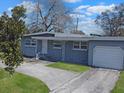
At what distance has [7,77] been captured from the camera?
37.7 ft

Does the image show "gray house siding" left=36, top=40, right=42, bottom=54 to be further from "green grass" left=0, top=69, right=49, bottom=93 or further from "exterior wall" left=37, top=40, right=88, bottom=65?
"green grass" left=0, top=69, right=49, bottom=93

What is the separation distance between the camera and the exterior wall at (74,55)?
2349 cm

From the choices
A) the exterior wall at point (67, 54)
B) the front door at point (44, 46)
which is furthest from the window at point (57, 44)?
the front door at point (44, 46)

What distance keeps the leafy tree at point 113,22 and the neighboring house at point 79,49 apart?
27174mm

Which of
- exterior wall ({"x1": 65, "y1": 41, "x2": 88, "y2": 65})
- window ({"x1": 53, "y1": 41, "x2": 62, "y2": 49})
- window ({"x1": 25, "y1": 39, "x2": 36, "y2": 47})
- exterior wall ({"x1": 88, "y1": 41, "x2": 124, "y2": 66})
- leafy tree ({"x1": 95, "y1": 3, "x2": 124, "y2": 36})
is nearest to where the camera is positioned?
exterior wall ({"x1": 88, "y1": 41, "x2": 124, "y2": 66})

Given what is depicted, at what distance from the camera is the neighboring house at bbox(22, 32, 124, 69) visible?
20531mm

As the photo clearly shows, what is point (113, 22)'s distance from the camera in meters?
53.0

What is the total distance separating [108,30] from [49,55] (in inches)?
1230

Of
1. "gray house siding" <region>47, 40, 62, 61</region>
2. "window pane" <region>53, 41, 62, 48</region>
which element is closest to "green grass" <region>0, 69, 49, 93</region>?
"gray house siding" <region>47, 40, 62, 61</region>

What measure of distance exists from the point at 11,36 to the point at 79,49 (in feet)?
56.0

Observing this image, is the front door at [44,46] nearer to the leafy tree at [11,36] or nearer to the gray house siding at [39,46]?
the gray house siding at [39,46]

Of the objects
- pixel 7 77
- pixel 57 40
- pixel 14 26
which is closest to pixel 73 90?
pixel 7 77

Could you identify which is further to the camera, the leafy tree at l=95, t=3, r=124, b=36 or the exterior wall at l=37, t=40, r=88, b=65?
the leafy tree at l=95, t=3, r=124, b=36

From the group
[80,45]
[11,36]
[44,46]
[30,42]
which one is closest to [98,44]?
[80,45]
